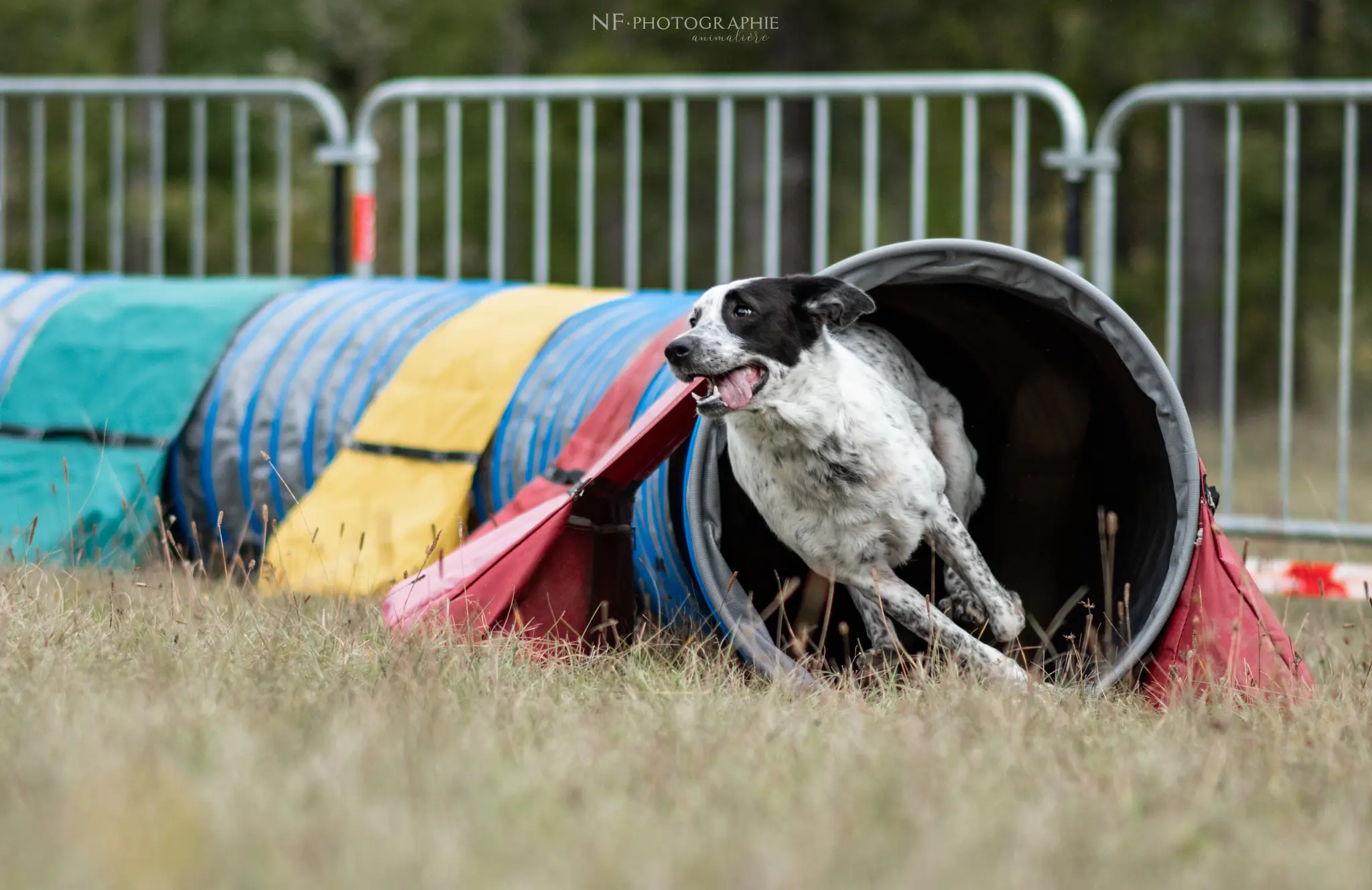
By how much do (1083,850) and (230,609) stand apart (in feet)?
8.66

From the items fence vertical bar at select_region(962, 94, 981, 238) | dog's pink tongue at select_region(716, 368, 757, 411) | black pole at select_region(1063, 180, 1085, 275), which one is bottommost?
dog's pink tongue at select_region(716, 368, 757, 411)

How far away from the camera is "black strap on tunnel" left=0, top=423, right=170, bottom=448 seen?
5.80m

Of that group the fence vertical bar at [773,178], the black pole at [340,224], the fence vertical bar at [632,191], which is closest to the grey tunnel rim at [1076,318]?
the fence vertical bar at [773,178]

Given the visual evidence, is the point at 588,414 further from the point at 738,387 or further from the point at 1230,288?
the point at 1230,288

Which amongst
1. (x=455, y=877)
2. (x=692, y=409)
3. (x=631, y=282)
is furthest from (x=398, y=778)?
(x=631, y=282)

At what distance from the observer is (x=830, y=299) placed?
3.96 metres

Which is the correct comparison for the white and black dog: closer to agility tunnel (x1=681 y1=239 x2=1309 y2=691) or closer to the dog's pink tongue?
the dog's pink tongue

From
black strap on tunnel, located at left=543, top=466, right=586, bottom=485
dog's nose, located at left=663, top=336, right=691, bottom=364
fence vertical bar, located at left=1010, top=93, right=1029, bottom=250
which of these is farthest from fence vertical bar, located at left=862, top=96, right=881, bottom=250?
dog's nose, located at left=663, top=336, right=691, bottom=364

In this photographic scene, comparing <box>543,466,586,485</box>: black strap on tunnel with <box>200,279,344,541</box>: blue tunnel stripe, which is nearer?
<box>543,466,586,485</box>: black strap on tunnel

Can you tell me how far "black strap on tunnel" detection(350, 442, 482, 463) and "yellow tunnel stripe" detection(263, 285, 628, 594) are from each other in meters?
0.01

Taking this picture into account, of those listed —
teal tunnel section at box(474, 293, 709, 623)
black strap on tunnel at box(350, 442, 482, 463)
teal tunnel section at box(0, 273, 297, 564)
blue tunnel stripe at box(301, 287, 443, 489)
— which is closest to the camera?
teal tunnel section at box(474, 293, 709, 623)

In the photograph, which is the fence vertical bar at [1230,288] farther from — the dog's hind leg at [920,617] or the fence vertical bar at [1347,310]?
the dog's hind leg at [920,617]

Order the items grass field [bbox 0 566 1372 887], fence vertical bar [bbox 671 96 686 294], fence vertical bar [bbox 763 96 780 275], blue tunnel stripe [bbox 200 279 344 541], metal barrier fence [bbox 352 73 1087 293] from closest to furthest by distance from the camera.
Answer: grass field [bbox 0 566 1372 887] → blue tunnel stripe [bbox 200 279 344 541] → metal barrier fence [bbox 352 73 1087 293] → fence vertical bar [bbox 763 96 780 275] → fence vertical bar [bbox 671 96 686 294]

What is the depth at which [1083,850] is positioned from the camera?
2371mm
